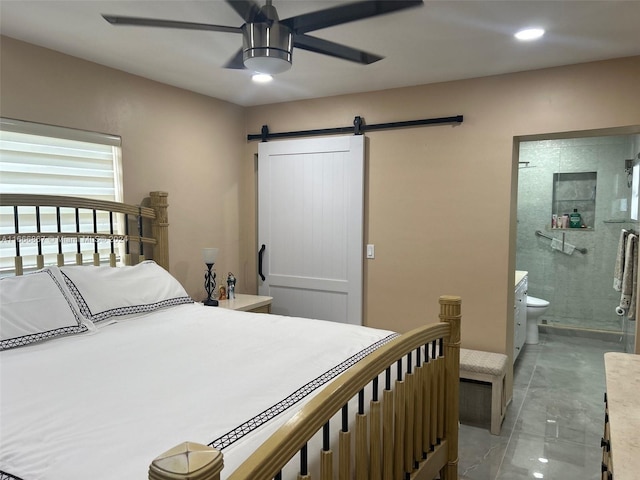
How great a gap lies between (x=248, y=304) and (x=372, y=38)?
2207 mm

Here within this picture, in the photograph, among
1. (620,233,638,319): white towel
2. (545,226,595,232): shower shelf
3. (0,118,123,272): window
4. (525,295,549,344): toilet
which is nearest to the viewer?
(0,118,123,272): window

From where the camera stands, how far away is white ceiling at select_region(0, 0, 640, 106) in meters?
2.20

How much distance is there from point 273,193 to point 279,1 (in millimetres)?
A: 2219

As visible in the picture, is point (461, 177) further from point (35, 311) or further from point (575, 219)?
point (35, 311)

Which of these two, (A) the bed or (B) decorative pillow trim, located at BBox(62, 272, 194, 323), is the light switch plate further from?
(B) decorative pillow trim, located at BBox(62, 272, 194, 323)

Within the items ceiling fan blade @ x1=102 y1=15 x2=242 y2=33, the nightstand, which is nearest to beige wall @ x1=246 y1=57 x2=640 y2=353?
the nightstand

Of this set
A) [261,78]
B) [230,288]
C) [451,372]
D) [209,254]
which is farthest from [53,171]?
[451,372]

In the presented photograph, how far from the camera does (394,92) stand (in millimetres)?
3697

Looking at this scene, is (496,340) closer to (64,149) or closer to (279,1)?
(279,1)

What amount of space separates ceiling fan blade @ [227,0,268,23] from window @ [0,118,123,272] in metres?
1.57

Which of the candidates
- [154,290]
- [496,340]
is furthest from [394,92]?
[154,290]

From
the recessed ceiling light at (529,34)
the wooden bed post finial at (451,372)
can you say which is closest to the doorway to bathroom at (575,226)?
the recessed ceiling light at (529,34)

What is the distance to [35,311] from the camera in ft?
7.47

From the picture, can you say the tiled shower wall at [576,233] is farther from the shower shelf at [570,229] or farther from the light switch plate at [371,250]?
the light switch plate at [371,250]
